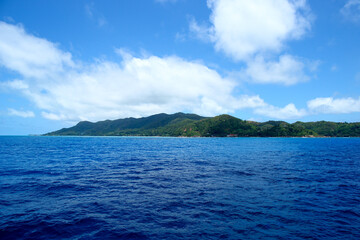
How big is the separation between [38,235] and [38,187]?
13157 mm

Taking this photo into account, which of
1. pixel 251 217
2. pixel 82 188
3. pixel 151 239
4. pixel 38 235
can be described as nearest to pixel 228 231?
pixel 251 217

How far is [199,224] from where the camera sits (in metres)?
13.4

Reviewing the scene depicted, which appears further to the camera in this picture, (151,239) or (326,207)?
(326,207)

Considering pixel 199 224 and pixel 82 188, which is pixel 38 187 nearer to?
pixel 82 188

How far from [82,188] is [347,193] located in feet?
102

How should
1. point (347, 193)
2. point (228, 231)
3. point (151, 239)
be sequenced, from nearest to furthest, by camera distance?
point (151, 239)
point (228, 231)
point (347, 193)

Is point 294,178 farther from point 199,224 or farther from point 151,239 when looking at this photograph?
point 151,239

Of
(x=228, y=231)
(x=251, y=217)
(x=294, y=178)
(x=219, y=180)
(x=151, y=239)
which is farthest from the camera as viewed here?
(x=294, y=178)

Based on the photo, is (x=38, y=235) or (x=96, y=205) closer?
(x=38, y=235)

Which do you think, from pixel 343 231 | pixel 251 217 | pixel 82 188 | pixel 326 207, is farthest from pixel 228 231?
pixel 82 188

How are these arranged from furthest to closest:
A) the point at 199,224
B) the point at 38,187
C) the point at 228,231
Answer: the point at 38,187, the point at 199,224, the point at 228,231

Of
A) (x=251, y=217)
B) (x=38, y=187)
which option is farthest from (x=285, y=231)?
(x=38, y=187)

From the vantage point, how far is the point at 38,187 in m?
22.5

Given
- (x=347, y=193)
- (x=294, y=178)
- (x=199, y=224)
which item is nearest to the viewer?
(x=199, y=224)
